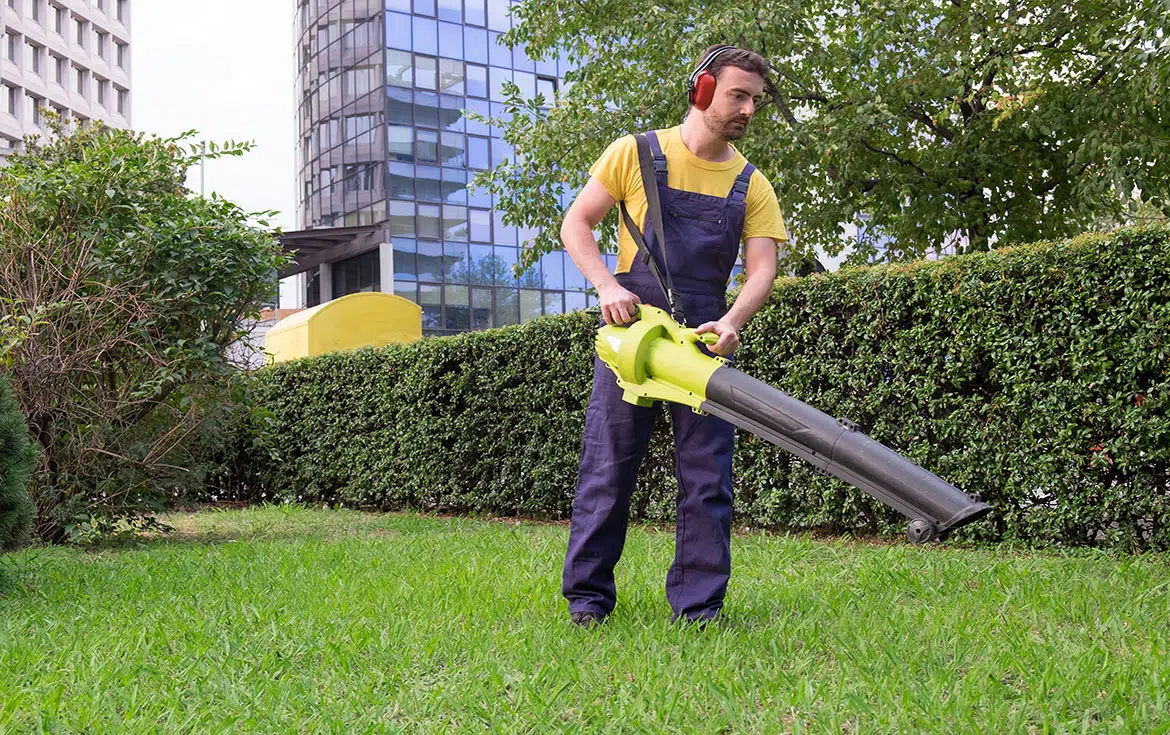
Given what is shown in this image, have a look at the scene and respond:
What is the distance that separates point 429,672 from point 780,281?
479 cm

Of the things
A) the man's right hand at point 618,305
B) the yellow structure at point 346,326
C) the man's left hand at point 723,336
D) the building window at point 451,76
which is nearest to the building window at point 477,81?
the building window at point 451,76

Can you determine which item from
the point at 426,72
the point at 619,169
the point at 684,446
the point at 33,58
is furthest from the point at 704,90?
the point at 33,58

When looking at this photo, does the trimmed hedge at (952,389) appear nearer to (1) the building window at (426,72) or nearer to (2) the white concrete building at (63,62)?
(1) the building window at (426,72)

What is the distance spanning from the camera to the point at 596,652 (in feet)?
11.0

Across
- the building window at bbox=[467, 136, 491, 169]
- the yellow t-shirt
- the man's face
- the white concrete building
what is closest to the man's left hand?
the yellow t-shirt

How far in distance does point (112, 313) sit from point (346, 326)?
6.70 meters

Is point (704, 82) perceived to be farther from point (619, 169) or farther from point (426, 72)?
point (426, 72)

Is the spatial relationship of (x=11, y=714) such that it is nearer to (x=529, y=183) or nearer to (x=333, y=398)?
(x=333, y=398)

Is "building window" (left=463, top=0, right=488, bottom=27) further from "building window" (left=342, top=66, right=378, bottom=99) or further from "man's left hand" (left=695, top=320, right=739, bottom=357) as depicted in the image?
"man's left hand" (left=695, top=320, right=739, bottom=357)

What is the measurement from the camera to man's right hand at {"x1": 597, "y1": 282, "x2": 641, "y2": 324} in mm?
3209

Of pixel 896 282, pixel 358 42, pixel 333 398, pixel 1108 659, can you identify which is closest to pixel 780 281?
pixel 896 282

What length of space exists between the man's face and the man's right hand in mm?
679

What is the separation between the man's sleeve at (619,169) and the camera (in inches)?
142

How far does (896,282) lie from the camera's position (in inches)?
263
